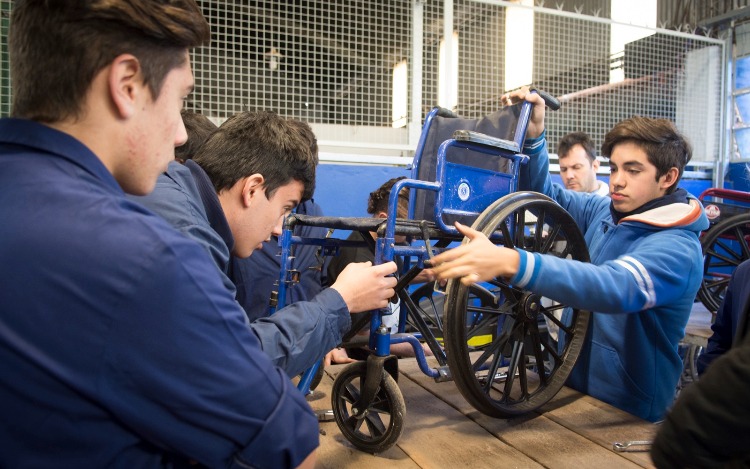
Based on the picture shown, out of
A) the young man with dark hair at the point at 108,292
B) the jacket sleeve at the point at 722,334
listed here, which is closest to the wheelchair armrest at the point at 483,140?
the jacket sleeve at the point at 722,334

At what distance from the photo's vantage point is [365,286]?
132cm

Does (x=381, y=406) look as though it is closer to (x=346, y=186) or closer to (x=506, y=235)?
(x=506, y=235)

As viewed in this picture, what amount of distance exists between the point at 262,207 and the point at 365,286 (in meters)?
0.29

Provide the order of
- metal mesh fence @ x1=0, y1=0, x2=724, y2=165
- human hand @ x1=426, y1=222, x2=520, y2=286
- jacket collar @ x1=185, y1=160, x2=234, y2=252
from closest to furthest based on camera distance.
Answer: jacket collar @ x1=185, y1=160, x2=234, y2=252, human hand @ x1=426, y1=222, x2=520, y2=286, metal mesh fence @ x1=0, y1=0, x2=724, y2=165

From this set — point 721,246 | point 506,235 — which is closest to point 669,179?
point 506,235

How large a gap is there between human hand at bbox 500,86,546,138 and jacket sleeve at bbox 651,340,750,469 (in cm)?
147

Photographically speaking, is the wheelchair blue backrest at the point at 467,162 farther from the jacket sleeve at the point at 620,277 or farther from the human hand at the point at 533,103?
the jacket sleeve at the point at 620,277

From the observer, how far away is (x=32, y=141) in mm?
613

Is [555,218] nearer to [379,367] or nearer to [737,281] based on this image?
[737,281]

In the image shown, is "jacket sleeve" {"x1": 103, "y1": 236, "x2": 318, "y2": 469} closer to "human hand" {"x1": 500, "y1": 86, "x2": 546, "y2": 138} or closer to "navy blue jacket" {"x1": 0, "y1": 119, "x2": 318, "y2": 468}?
"navy blue jacket" {"x1": 0, "y1": 119, "x2": 318, "y2": 468}

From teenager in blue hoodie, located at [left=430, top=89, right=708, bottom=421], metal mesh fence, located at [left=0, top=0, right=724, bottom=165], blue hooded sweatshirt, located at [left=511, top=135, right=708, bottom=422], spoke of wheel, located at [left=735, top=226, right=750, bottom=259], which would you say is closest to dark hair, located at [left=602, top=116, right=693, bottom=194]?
teenager in blue hoodie, located at [left=430, top=89, right=708, bottom=421]

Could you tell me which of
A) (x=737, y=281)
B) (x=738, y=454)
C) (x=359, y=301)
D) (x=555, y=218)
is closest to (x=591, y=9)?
(x=555, y=218)

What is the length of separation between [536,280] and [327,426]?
2.32ft

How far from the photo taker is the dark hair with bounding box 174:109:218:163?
1941 mm
